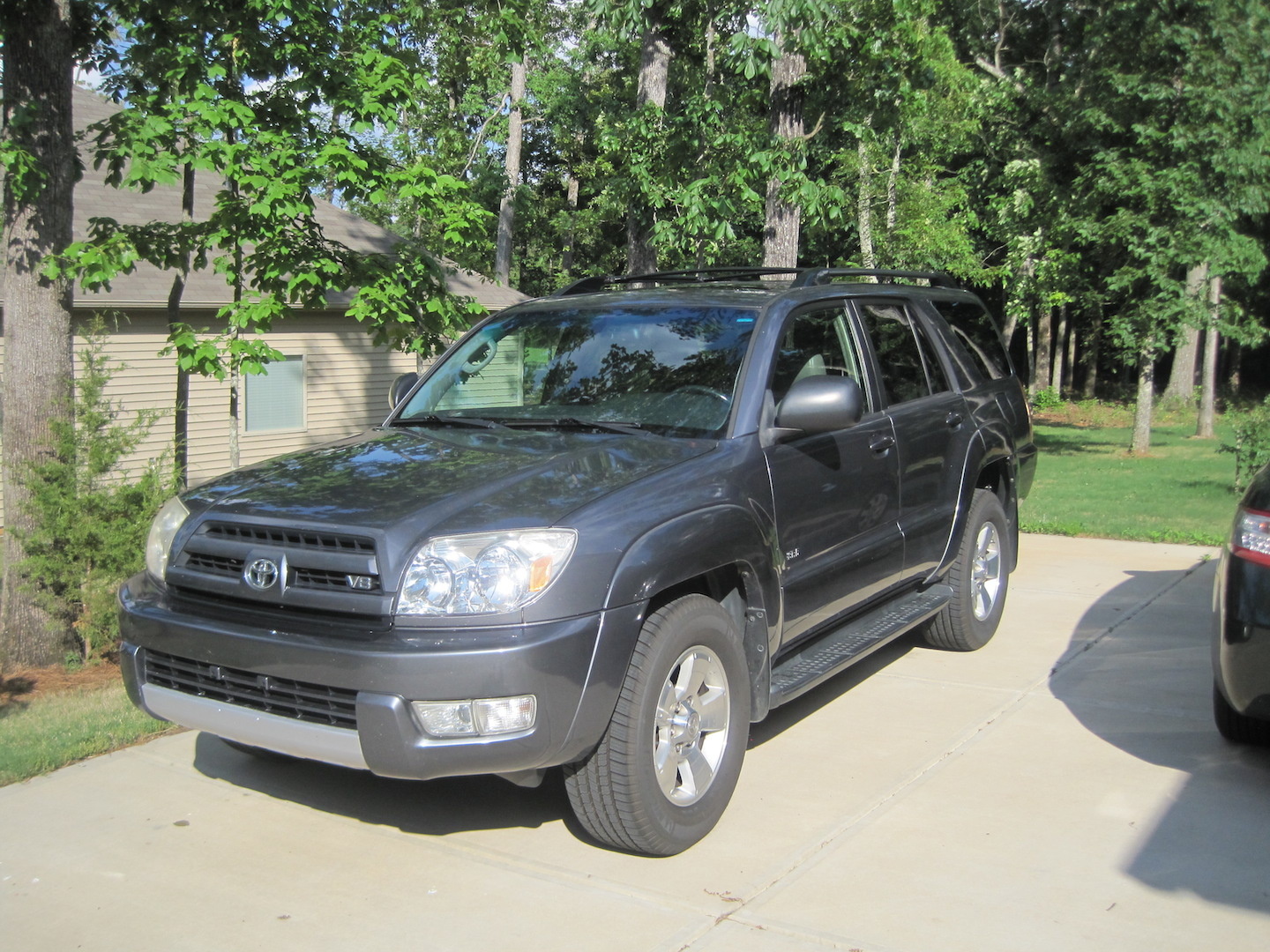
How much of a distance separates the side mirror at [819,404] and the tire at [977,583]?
2077 millimetres

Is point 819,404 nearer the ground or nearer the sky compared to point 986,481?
nearer the sky

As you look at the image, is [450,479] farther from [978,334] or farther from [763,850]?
[978,334]

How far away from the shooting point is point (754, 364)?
470cm

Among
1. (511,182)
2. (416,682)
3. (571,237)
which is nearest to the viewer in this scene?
(416,682)

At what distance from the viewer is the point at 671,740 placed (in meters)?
4.00

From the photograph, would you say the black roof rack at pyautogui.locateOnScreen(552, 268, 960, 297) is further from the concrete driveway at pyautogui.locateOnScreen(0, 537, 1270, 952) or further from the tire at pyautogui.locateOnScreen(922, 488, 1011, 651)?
the concrete driveway at pyautogui.locateOnScreen(0, 537, 1270, 952)

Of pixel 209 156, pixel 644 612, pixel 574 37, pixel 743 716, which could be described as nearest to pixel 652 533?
pixel 644 612

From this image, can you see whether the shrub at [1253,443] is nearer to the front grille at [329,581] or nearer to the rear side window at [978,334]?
the rear side window at [978,334]

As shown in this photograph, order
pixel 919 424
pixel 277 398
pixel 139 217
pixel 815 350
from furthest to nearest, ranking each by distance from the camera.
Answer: pixel 277 398 < pixel 139 217 < pixel 919 424 < pixel 815 350

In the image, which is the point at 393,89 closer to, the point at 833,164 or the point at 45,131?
the point at 45,131

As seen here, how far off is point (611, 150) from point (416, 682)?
897cm

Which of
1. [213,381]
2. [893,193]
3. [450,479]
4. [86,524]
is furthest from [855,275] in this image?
[893,193]

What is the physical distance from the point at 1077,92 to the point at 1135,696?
49.4ft

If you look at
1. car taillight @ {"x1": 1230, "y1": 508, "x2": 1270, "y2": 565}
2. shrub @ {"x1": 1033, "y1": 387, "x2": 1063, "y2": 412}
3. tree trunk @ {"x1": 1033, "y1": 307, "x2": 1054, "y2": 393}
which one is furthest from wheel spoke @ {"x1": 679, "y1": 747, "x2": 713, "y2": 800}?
tree trunk @ {"x1": 1033, "y1": 307, "x2": 1054, "y2": 393}
